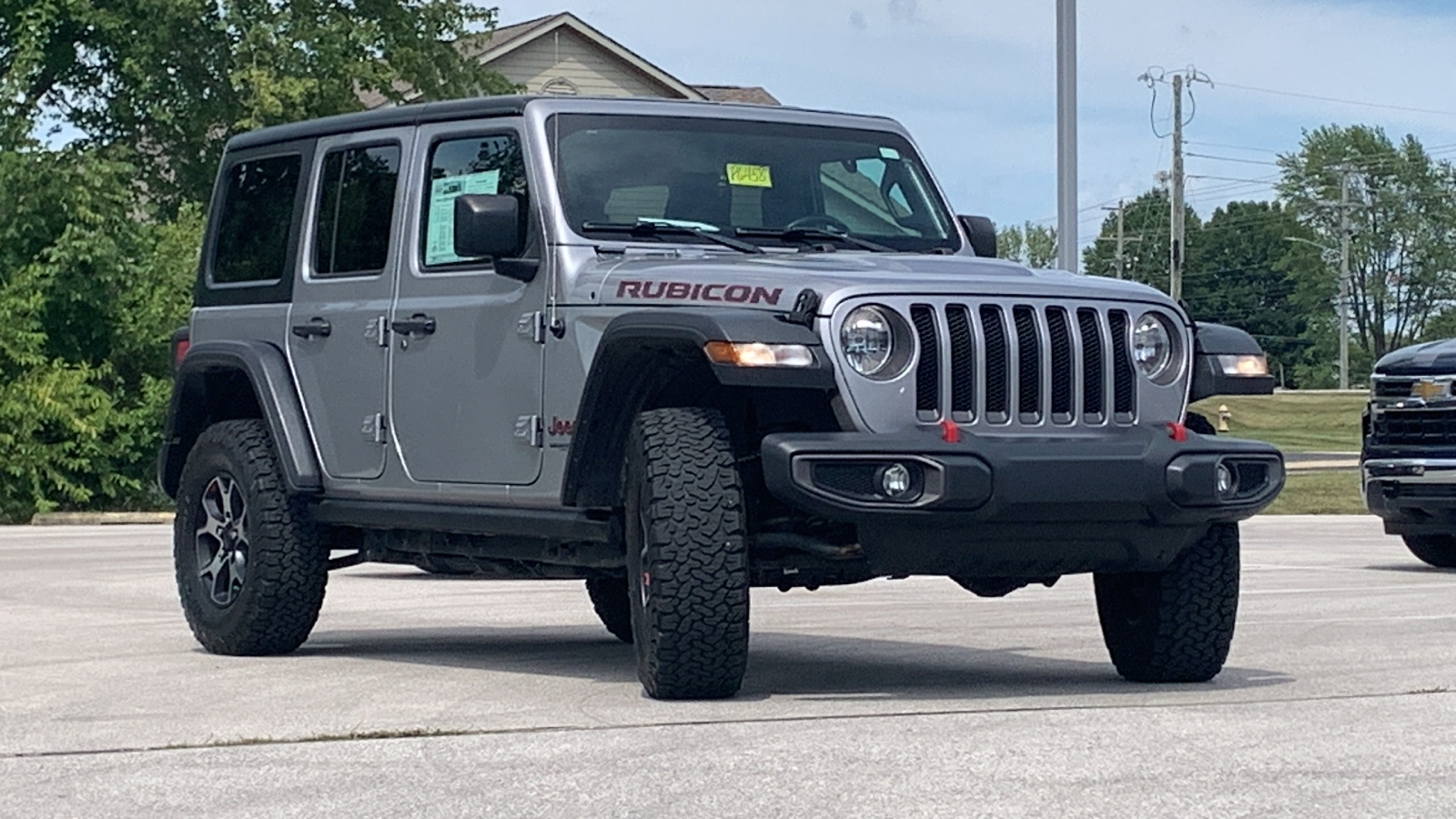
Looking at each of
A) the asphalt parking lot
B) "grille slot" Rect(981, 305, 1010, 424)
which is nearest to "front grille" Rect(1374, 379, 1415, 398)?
the asphalt parking lot

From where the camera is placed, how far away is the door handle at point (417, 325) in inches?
369

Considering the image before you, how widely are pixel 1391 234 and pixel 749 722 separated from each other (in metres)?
134

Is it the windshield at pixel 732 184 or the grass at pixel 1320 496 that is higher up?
the windshield at pixel 732 184

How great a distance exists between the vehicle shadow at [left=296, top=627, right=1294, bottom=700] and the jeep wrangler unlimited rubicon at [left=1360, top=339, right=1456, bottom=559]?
5.65 meters

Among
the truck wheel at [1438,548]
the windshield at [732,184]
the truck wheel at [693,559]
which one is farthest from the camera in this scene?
the truck wheel at [1438,548]

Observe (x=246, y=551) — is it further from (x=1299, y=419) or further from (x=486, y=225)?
(x=1299, y=419)

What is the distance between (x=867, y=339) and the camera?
25.5ft

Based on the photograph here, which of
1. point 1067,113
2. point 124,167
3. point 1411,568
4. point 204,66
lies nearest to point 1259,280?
point 204,66

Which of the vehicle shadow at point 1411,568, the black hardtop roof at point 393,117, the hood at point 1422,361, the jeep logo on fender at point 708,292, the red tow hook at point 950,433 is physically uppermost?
the black hardtop roof at point 393,117

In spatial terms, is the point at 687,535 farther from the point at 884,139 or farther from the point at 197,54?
the point at 197,54

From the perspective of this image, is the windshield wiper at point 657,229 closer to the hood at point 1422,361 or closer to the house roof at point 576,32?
the hood at point 1422,361

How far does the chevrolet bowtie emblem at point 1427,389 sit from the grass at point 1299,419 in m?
44.6

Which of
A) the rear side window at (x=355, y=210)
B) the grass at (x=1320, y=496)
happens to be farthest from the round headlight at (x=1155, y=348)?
the grass at (x=1320, y=496)

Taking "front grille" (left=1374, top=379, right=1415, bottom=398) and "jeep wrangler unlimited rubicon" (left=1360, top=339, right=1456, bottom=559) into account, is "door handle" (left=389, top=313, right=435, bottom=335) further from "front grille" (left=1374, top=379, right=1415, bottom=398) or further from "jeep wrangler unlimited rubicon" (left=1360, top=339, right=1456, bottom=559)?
"front grille" (left=1374, top=379, right=1415, bottom=398)
